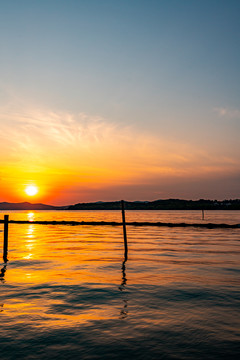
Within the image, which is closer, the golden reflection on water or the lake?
the lake

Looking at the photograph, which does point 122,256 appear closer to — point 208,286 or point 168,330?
point 208,286

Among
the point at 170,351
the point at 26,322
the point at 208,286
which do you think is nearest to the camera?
the point at 170,351

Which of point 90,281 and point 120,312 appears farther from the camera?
point 90,281

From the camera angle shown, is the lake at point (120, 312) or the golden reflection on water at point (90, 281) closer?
the lake at point (120, 312)

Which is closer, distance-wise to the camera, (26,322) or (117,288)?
(26,322)

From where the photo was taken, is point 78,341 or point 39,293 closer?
point 78,341

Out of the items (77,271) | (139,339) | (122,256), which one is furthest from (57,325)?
(122,256)

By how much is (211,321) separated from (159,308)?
190cm

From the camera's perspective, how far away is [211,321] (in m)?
8.99

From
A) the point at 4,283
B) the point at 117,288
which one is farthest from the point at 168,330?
the point at 4,283

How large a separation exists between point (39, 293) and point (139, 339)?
5856 mm

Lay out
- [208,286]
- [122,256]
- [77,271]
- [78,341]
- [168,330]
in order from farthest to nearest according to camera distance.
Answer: [122,256], [77,271], [208,286], [168,330], [78,341]

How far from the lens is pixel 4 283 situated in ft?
47.1

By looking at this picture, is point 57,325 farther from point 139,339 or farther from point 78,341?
point 139,339
